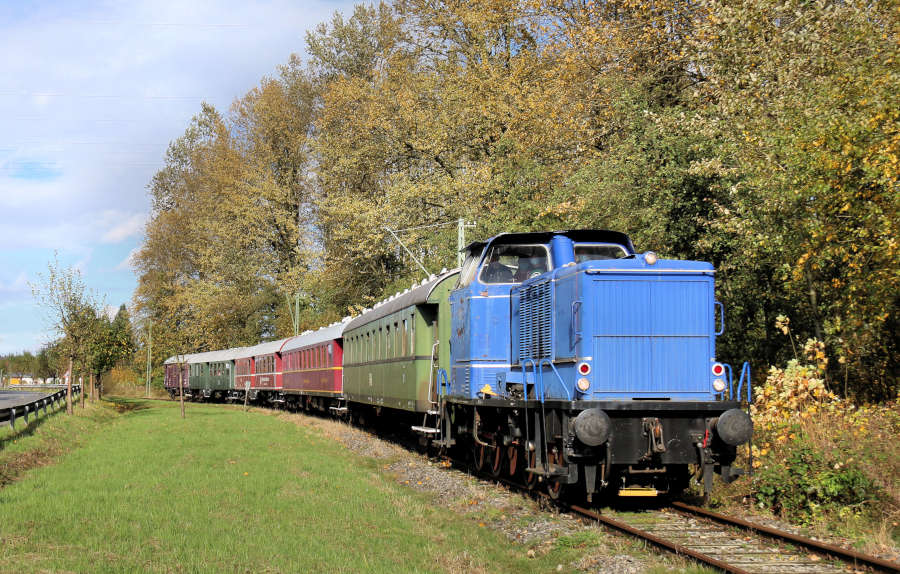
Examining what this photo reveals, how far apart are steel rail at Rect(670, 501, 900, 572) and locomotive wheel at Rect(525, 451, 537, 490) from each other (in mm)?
1923

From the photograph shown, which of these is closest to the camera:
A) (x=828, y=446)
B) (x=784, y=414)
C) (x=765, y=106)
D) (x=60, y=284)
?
(x=828, y=446)

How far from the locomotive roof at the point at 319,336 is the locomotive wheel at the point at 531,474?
17.5 meters

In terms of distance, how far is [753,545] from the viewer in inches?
337

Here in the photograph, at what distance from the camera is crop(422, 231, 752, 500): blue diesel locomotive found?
32.1 ft

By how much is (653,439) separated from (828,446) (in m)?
2.97

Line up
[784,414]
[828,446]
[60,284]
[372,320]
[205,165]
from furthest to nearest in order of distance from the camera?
[205,165] < [60,284] < [372,320] < [784,414] < [828,446]

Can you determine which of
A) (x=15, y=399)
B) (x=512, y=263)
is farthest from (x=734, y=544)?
(x=15, y=399)

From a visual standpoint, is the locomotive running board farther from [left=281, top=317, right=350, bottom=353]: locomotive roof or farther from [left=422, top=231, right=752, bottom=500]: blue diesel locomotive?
[left=281, top=317, right=350, bottom=353]: locomotive roof

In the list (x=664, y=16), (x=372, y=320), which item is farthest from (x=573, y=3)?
(x=372, y=320)

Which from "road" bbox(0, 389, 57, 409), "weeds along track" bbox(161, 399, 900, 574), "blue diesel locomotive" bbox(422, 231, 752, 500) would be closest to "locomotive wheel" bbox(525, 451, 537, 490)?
"blue diesel locomotive" bbox(422, 231, 752, 500)

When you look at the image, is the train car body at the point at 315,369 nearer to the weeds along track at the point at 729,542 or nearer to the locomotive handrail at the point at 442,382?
the locomotive handrail at the point at 442,382

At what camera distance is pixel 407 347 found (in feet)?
60.2

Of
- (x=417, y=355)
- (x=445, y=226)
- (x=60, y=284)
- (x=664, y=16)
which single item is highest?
(x=664, y=16)

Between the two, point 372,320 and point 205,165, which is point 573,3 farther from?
point 205,165
